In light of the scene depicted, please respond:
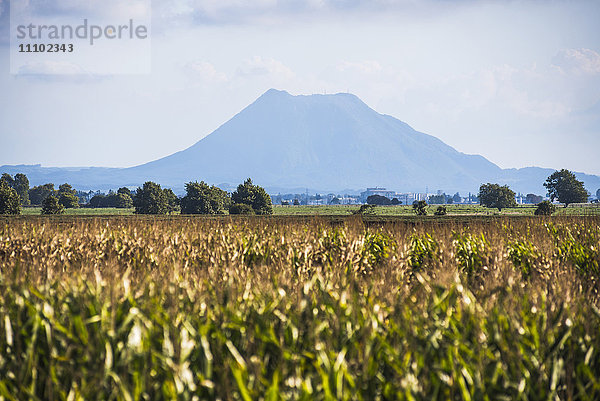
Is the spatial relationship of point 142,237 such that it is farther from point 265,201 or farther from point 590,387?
point 265,201

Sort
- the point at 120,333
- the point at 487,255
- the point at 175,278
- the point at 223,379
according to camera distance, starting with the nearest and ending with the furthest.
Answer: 1. the point at 223,379
2. the point at 120,333
3. the point at 175,278
4. the point at 487,255

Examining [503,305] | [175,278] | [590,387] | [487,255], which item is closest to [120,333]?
[175,278]

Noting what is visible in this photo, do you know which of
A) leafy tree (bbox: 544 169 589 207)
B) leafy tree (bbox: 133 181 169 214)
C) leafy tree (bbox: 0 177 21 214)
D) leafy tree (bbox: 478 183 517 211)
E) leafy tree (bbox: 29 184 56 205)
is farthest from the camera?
leafy tree (bbox: 29 184 56 205)

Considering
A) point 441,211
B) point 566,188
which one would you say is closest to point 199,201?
point 441,211

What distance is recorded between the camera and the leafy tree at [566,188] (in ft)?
452

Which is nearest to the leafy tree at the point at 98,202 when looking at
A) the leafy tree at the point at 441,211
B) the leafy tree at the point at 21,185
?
the leafy tree at the point at 21,185

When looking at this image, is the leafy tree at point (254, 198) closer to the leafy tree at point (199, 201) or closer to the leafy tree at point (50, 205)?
the leafy tree at point (199, 201)

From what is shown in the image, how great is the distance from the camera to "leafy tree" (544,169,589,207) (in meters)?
138

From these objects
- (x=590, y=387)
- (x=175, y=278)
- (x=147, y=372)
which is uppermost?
(x=175, y=278)

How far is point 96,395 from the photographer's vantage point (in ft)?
14.6

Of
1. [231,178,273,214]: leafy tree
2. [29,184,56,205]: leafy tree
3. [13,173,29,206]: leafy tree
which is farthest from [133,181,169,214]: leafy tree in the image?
[29,184,56,205]: leafy tree

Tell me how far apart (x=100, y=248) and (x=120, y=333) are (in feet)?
31.0

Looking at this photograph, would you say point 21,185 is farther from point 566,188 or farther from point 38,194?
point 566,188

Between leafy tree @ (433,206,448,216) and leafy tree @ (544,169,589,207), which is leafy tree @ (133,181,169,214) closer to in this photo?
leafy tree @ (433,206,448,216)
